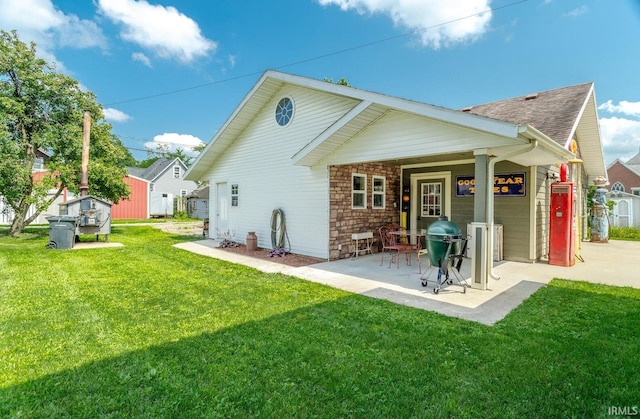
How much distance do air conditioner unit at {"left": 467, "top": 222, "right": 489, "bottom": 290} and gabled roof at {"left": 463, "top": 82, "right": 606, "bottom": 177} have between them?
10.8 ft

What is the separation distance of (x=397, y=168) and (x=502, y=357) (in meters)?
7.16

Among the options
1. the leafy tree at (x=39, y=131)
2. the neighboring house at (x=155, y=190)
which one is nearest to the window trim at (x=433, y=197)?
the leafy tree at (x=39, y=131)

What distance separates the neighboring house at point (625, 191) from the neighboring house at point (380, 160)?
8.00 metres

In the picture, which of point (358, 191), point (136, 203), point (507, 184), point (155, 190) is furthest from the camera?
point (155, 190)

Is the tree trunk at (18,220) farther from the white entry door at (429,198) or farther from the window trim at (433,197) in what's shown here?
the window trim at (433,197)

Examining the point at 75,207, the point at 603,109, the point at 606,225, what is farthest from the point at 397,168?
the point at 75,207

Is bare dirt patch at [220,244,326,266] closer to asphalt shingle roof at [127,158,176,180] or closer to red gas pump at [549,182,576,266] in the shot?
red gas pump at [549,182,576,266]

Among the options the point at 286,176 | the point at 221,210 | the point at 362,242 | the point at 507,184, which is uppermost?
the point at 286,176

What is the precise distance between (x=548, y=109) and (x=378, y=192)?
480 cm

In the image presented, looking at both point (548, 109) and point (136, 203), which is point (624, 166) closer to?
point (548, 109)

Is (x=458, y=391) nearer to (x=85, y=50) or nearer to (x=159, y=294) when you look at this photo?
(x=159, y=294)

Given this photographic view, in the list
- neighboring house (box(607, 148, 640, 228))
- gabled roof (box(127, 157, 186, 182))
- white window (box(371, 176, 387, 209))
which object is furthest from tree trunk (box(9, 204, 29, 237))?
neighboring house (box(607, 148, 640, 228))

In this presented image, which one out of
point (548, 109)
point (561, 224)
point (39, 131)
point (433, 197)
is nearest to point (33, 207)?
point (39, 131)

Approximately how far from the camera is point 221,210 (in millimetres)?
11711
